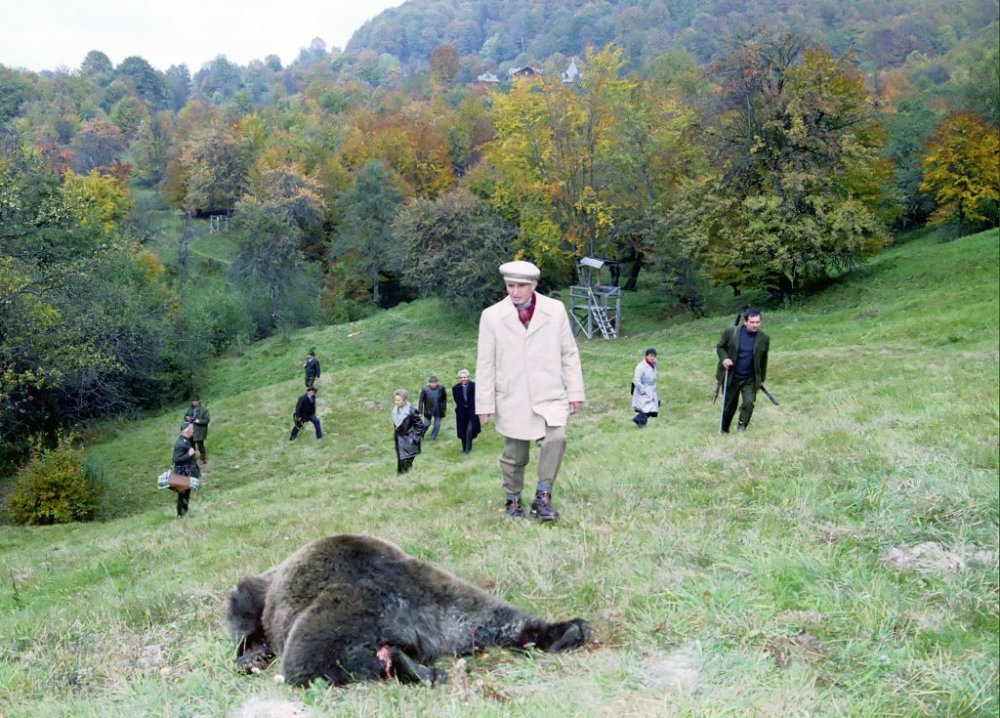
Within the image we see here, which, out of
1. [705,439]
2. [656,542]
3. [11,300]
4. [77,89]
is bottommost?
[705,439]

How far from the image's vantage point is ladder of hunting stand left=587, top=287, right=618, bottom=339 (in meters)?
37.7

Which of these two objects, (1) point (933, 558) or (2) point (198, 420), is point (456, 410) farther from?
(1) point (933, 558)

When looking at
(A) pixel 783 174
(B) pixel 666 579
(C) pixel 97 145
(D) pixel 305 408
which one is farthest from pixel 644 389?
(C) pixel 97 145

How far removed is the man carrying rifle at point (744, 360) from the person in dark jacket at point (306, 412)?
14.0m

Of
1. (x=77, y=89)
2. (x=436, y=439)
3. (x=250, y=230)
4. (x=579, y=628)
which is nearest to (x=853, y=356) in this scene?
(x=436, y=439)

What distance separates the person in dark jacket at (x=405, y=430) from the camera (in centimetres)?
1387

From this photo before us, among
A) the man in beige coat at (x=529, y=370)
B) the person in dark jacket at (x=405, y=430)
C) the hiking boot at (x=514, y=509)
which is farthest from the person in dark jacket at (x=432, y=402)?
the man in beige coat at (x=529, y=370)

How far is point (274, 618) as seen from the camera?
4.60m

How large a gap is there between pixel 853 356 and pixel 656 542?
17735 millimetres

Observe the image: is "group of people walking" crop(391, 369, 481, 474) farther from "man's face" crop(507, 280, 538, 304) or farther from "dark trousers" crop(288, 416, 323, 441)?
"man's face" crop(507, 280, 538, 304)

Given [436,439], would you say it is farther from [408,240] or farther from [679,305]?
[408,240]

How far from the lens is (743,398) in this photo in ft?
35.6

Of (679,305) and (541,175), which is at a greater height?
(541,175)

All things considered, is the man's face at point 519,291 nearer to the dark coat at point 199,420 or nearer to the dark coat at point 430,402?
the dark coat at point 430,402
